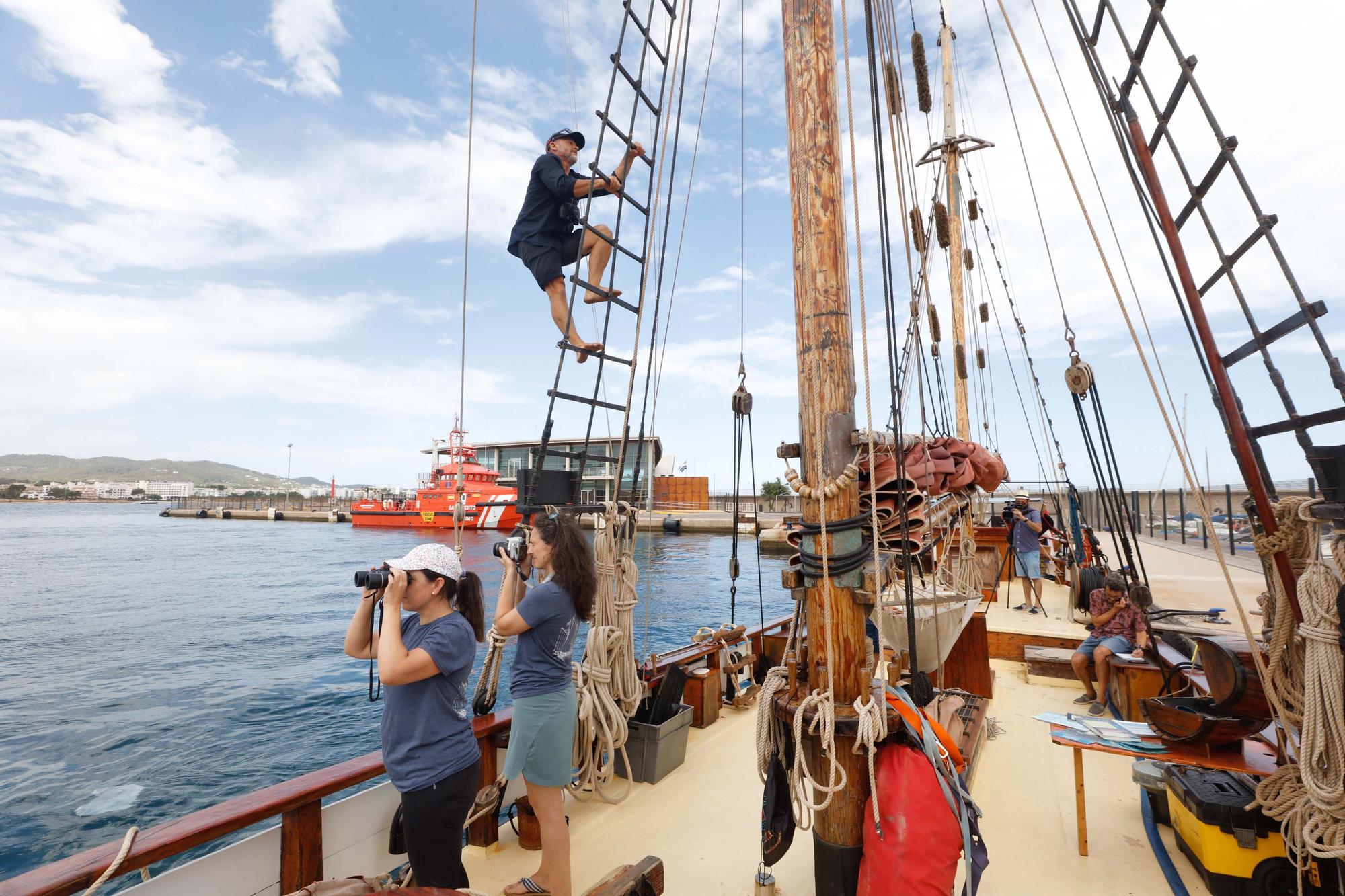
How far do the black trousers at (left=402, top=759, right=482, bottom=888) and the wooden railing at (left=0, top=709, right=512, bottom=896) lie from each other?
0.28 m

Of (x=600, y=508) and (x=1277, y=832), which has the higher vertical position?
(x=600, y=508)

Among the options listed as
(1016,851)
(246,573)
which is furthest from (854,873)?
(246,573)

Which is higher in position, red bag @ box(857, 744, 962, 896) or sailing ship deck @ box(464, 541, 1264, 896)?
red bag @ box(857, 744, 962, 896)

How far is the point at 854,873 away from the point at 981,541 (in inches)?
330

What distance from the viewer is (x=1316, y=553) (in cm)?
169

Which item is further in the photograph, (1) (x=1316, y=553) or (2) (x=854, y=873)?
(2) (x=854, y=873)

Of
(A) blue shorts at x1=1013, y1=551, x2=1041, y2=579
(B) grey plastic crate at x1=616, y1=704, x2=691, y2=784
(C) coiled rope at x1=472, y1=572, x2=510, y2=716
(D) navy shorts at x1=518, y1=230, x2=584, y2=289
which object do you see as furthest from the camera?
(A) blue shorts at x1=1013, y1=551, x2=1041, y2=579

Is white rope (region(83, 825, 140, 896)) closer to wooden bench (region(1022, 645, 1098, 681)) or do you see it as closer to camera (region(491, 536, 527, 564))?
camera (region(491, 536, 527, 564))

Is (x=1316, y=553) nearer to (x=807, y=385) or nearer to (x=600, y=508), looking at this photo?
(x=807, y=385)

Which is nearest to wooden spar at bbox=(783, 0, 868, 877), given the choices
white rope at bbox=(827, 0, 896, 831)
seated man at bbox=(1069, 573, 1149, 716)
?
white rope at bbox=(827, 0, 896, 831)

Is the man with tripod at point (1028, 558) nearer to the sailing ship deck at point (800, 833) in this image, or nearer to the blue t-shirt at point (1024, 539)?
the blue t-shirt at point (1024, 539)

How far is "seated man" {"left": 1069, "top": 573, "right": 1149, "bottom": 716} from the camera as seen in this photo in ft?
13.8

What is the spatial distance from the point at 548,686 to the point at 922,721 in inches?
49.5

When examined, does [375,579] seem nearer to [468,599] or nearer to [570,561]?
[468,599]
